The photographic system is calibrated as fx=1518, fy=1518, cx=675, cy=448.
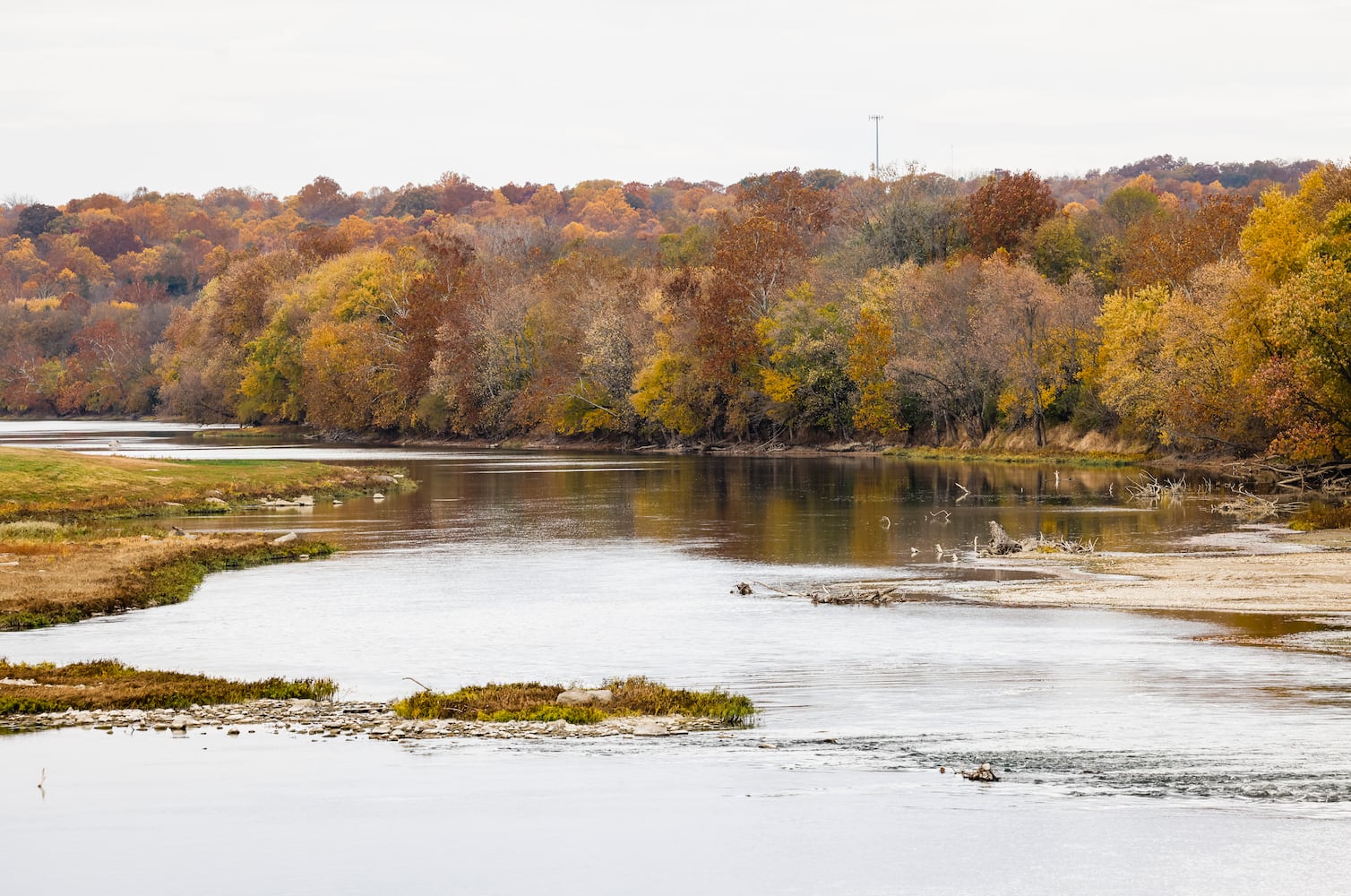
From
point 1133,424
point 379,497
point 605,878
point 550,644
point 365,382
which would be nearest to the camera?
point 605,878

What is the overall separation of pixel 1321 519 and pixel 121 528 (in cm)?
4478

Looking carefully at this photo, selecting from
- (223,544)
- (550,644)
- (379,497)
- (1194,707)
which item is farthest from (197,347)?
(1194,707)

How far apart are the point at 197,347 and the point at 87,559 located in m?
142

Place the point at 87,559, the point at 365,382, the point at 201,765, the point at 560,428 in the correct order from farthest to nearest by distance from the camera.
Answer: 1. the point at 365,382
2. the point at 560,428
3. the point at 87,559
4. the point at 201,765

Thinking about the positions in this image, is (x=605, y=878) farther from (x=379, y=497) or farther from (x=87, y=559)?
(x=379, y=497)

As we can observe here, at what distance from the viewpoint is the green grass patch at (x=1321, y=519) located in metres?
53.1

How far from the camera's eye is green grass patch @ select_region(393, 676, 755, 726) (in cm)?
2581

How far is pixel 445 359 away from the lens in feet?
468

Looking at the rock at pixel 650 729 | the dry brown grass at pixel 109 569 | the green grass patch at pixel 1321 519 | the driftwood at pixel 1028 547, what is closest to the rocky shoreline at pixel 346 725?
the rock at pixel 650 729

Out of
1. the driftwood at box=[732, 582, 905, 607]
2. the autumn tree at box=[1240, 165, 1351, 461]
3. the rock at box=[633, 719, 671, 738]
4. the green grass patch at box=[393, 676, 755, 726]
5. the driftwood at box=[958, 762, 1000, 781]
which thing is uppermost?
the autumn tree at box=[1240, 165, 1351, 461]

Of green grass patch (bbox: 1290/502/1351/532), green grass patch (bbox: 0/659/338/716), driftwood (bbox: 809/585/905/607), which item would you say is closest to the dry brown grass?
green grass patch (bbox: 0/659/338/716)

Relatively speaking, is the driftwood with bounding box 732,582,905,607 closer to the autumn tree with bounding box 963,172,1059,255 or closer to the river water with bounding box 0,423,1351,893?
the river water with bounding box 0,423,1351,893

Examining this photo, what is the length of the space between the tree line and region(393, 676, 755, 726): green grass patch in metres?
49.3

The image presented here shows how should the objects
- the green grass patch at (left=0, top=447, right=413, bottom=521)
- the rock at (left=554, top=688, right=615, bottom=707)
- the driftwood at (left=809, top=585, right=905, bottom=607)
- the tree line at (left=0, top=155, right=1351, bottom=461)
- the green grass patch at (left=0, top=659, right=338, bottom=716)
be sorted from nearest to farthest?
1. the green grass patch at (left=0, top=659, right=338, bottom=716)
2. the rock at (left=554, top=688, right=615, bottom=707)
3. the driftwood at (left=809, top=585, right=905, bottom=607)
4. the green grass patch at (left=0, top=447, right=413, bottom=521)
5. the tree line at (left=0, top=155, right=1351, bottom=461)
